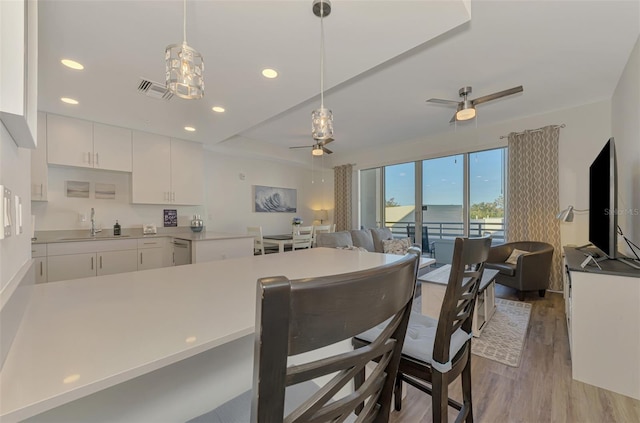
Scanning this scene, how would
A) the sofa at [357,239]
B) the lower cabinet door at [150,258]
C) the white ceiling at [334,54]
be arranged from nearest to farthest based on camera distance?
the white ceiling at [334,54], the lower cabinet door at [150,258], the sofa at [357,239]

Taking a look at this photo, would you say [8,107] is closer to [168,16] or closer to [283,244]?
[168,16]

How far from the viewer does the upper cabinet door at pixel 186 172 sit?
416 cm

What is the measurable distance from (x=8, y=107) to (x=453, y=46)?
116 inches

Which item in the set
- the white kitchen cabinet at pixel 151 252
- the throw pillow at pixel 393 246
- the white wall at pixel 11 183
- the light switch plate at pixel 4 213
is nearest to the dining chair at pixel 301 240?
the throw pillow at pixel 393 246

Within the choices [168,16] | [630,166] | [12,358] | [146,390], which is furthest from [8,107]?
[630,166]

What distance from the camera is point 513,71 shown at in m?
2.83

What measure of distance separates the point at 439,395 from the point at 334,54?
2.21 metres

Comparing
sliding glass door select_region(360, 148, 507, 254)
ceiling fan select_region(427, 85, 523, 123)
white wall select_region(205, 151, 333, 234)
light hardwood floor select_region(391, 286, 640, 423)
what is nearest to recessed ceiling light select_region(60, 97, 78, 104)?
white wall select_region(205, 151, 333, 234)

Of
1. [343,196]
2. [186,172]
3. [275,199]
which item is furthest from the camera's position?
[343,196]

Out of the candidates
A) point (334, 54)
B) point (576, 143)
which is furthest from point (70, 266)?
point (576, 143)

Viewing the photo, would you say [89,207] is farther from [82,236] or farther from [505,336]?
[505,336]

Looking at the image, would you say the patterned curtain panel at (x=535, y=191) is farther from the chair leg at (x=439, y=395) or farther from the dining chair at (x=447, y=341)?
the chair leg at (x=439, y=395)

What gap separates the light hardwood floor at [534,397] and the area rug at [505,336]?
2.7 inches

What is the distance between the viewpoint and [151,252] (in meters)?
3.70
